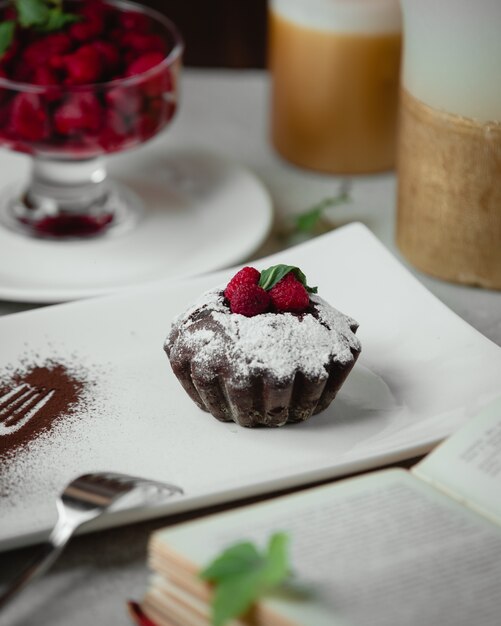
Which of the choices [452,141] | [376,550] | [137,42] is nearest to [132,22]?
[137,42]

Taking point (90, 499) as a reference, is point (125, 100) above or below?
above

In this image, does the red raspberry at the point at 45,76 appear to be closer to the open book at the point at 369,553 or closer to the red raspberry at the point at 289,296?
the red raspberry at the point at 289,296

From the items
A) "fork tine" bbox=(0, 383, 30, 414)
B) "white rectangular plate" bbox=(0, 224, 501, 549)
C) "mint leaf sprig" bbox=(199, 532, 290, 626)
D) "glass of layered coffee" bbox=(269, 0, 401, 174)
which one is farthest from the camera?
"glass of layered coffee" bbox=(269, 0, 401, 174)

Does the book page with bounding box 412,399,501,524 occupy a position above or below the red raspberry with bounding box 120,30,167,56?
below

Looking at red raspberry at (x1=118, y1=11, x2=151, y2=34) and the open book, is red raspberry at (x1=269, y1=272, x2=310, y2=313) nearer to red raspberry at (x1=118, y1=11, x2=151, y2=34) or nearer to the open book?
the open book

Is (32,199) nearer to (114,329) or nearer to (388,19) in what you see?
(114,329)

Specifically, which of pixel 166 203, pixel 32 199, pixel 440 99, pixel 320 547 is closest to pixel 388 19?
pixel 440 99

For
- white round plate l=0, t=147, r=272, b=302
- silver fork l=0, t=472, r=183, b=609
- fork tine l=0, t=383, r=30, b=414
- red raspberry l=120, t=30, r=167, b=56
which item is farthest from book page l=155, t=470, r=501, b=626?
red raspberry l=120, t=30, r=167, b=56

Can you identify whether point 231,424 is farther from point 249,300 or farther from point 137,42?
point 137,42
